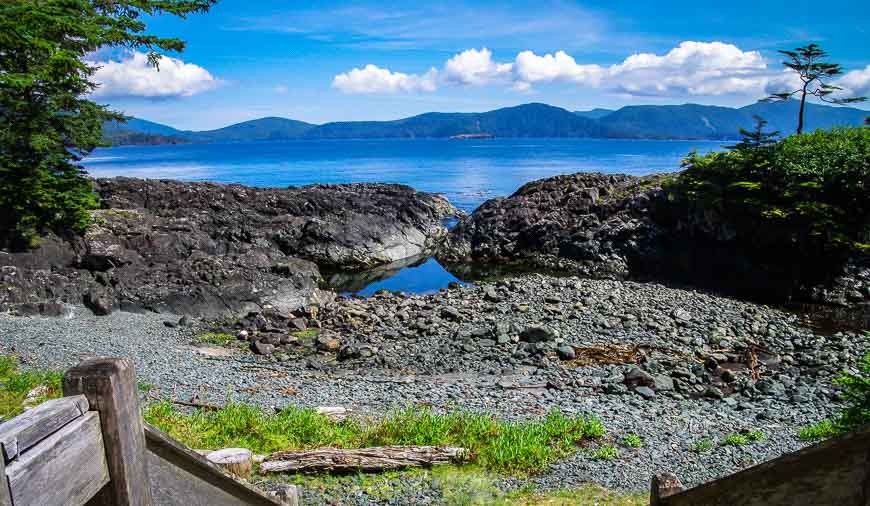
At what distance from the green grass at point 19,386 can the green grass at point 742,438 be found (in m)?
9.45

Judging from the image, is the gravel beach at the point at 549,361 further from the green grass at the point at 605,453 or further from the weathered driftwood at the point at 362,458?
the weathered driftwood at the point at 362,458

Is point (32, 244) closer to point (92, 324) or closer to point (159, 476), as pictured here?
point (92, 324)

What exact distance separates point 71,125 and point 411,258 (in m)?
19.2

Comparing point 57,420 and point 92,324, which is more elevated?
point 57,420

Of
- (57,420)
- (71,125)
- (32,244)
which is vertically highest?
(71,125)

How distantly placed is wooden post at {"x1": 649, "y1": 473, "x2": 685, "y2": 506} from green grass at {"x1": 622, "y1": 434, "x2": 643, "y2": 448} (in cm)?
631

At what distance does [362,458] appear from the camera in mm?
7488

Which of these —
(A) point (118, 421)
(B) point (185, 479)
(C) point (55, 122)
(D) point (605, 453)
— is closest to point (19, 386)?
(B) point (185, 479)

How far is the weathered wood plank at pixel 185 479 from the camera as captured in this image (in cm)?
266

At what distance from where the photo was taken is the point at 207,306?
2217 centimetres

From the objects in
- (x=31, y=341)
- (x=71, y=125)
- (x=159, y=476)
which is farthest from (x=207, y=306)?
(x=159, y=476)

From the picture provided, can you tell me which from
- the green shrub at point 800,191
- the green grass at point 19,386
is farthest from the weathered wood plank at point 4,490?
the green shrub at point 800,191

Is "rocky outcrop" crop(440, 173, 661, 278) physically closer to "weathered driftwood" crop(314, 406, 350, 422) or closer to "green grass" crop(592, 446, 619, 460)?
"weathered driftwood" crop(314, 406, 350, 422)

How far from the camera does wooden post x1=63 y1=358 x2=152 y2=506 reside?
2.25 m
